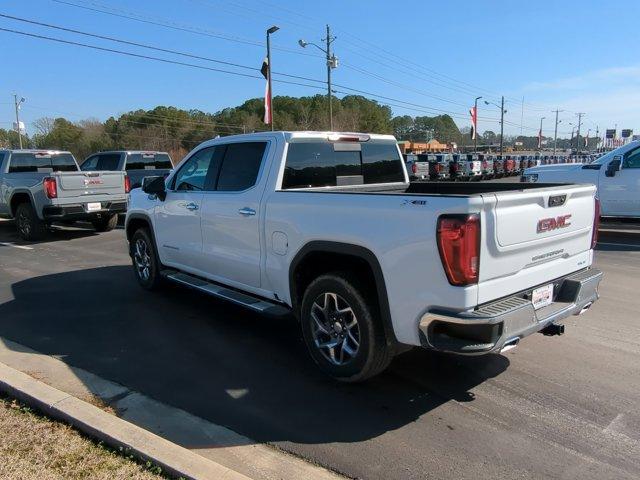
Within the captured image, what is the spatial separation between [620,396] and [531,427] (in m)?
0.89

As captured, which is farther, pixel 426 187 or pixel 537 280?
pixel 426 187

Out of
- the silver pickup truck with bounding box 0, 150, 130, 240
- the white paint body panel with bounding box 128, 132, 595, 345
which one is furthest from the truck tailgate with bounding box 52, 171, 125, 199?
the white paint body panel with bounding box 128, 132, 595, 345

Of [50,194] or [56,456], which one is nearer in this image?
[56,456]

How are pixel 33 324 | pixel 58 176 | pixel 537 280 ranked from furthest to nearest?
pixel 58 176 < pixel 33 324 < pixel 537 280

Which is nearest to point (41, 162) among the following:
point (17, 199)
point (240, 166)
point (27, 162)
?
point (27, 162)

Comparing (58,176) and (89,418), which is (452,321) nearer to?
(89,418)

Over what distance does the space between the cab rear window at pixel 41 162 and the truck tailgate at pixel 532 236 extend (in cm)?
1188

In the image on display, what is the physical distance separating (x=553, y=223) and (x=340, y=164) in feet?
7.08

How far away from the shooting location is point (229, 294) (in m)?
5.09

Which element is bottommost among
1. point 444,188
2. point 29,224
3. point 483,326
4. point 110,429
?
point 110,429

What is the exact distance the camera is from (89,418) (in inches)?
133

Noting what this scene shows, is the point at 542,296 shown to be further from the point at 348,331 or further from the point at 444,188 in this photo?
the point at 444,188

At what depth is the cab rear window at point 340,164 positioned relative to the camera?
4816 mm

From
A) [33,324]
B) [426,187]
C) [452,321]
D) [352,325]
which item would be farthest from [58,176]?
[452,321]
